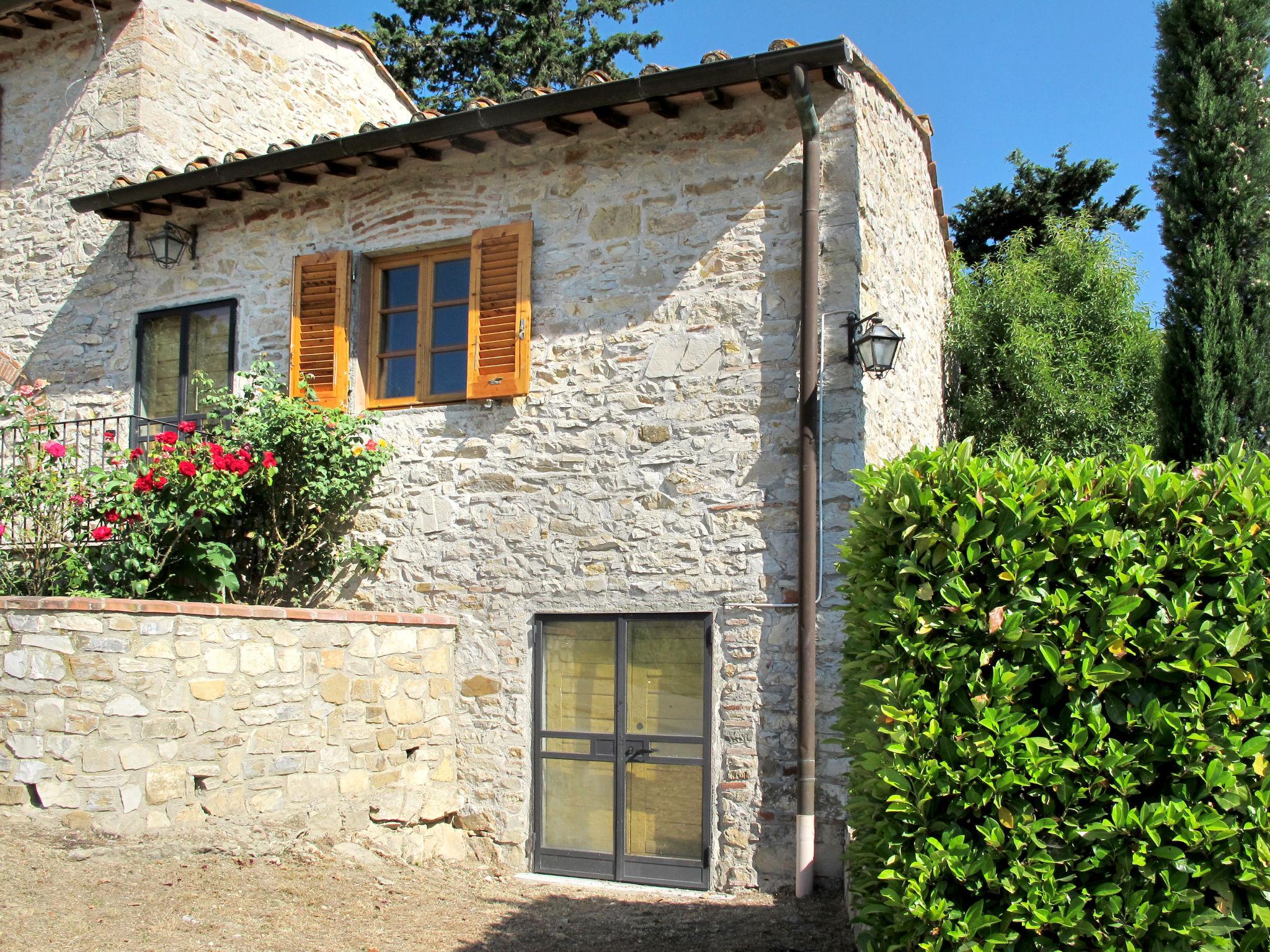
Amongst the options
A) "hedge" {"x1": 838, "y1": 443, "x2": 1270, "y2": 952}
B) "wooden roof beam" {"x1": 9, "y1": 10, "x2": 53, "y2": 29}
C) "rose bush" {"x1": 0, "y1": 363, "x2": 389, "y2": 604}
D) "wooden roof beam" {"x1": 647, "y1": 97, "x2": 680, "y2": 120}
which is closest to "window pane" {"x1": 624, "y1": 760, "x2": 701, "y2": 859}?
"rose bush" {"x1": 0, "y1": 363, "x2": 389, "y2": 604}

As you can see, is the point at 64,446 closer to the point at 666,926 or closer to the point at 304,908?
the point at 304,908

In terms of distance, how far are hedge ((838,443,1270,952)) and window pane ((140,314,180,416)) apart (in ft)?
22.6

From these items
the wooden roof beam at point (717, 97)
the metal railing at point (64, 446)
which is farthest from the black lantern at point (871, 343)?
the metal railing at point (64, 446)

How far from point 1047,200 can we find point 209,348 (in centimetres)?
1215

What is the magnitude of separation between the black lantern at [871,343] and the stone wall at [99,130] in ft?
19.4

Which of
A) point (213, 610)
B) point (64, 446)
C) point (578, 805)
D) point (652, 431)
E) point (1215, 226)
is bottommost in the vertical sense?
point (578, 805)

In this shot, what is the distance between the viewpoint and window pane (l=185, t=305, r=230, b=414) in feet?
28.3

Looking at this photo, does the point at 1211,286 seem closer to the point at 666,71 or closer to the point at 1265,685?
the point at 666,71

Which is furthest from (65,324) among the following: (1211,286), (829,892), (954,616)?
(1211,286)

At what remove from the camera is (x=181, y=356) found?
28.7 feet

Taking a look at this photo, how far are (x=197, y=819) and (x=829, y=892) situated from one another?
3.54m

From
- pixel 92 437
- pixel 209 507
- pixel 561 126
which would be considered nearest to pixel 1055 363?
pixel 561 126

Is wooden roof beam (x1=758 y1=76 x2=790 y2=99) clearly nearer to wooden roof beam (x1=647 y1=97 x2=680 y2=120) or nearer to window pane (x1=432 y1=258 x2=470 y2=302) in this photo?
wooden roof beam (x1=647 y1=97 x2=680 y2=120)

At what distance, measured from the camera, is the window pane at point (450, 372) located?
7.85 meters
